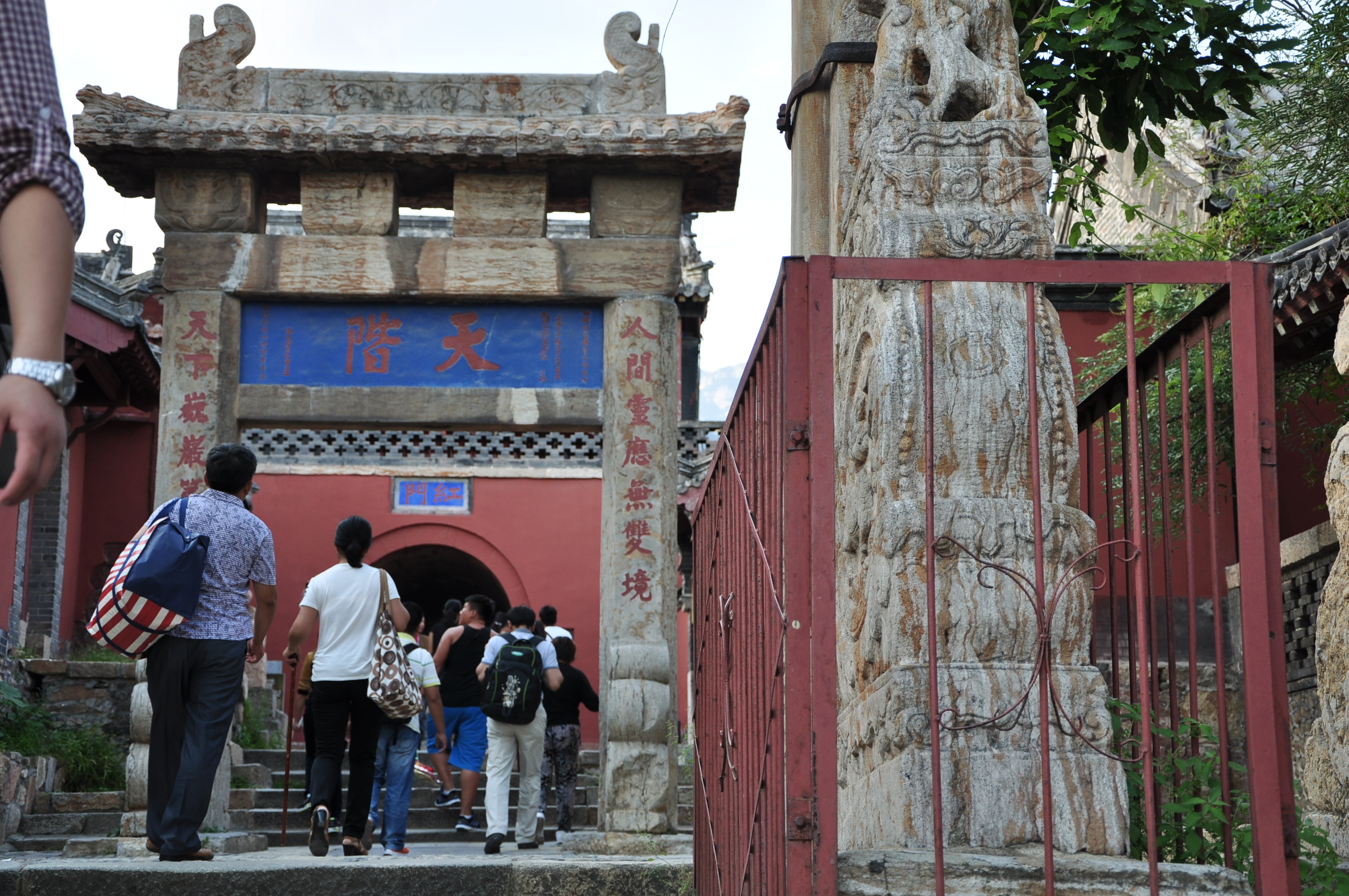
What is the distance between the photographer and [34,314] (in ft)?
5.80

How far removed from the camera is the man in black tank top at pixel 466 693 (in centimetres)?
875

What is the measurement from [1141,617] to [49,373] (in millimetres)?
2523

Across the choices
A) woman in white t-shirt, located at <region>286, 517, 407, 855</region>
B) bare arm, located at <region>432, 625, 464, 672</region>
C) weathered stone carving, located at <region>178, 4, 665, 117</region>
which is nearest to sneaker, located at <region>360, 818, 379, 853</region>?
woman in white t-shirt, located at <region>286, 517, 407, 855</region>

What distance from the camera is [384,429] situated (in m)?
8.30

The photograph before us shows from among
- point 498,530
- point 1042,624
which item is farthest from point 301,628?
point 498,530

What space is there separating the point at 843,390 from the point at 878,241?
20.4 inches

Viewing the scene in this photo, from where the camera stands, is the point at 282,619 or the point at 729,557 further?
the point at 282,619

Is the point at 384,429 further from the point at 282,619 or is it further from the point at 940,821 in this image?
the point at 282,619

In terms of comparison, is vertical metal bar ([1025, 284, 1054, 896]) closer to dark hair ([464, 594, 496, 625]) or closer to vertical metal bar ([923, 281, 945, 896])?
vertical metal bar ([923, 281, 945, 896])

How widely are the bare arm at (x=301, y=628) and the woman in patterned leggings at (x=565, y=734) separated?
311 cm

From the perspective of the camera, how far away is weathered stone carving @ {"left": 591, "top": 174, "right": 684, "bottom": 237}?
838cm

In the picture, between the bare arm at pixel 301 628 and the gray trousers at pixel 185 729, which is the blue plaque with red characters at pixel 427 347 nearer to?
the bare arm at pixel 301 628

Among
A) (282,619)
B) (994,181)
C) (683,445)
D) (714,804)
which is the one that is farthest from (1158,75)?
(282,619)

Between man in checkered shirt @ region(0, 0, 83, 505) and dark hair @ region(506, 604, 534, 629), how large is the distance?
5983 millimetres
